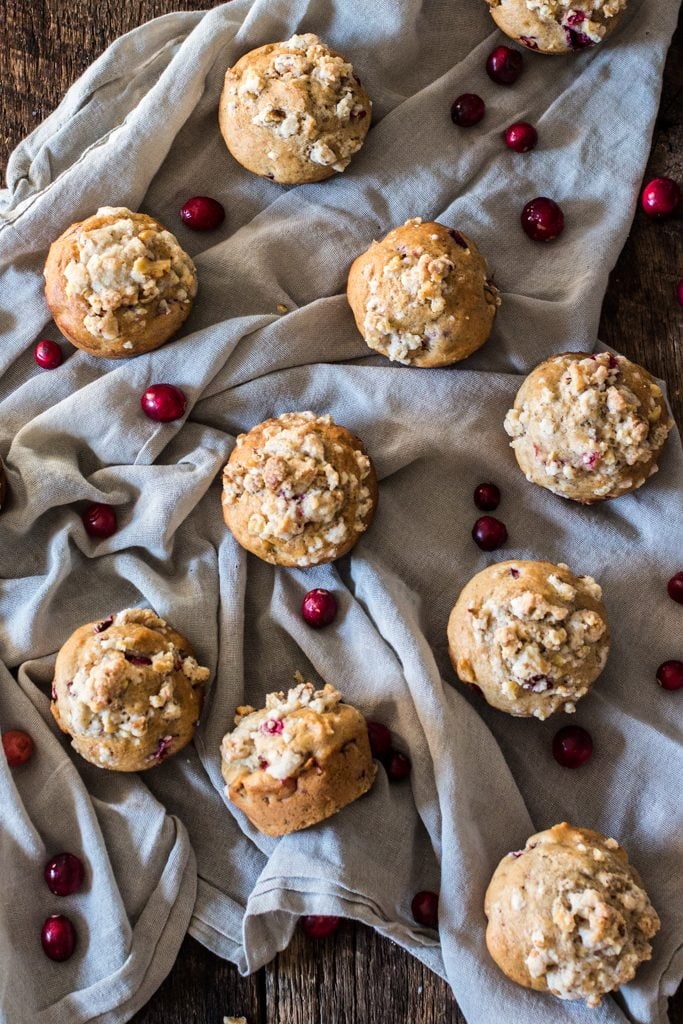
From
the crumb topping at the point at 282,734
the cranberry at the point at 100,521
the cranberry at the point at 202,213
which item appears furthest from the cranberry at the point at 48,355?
the crumb topping at the point at 282,734

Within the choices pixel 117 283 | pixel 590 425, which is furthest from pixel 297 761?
pixel 117 283

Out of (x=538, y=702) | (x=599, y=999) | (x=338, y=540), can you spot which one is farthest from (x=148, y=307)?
(x=599, y=999)

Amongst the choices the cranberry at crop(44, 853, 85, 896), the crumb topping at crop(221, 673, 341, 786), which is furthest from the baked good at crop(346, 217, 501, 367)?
the cranberry at crop(44, 853, 85, 896)

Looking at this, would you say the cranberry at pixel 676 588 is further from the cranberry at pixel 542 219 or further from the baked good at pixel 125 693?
the baked good at pixel 125 693

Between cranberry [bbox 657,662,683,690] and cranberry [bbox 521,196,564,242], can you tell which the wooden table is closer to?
cranberry [bbox 521,196,564,242]

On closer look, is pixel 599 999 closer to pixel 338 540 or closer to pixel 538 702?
pixel 538 702

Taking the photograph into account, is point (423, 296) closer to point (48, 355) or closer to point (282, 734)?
point (48, 355)
